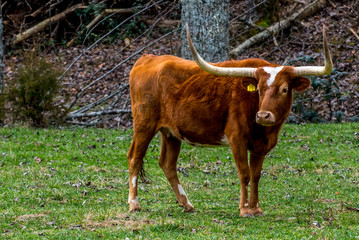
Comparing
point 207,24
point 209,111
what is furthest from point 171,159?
point 207,24

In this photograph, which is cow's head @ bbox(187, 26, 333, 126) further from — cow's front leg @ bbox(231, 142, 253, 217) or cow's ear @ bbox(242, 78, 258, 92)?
cow's front leg @ bbox(231, 142, 253, 217)

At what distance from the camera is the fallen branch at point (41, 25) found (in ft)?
82.2

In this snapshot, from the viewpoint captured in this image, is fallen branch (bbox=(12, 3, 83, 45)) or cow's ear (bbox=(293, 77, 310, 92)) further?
fallen branch (bbox=(12, 3, 83, 45))

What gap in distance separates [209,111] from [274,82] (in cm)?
99

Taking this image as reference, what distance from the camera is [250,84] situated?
6.81m

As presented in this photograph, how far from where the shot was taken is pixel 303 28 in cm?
2291

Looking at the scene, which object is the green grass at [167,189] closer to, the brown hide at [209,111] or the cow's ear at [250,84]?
the brown hide at [209,111]

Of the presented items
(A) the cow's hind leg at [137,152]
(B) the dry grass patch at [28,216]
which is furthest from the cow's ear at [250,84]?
(B) the dry grass patch at [28,216]

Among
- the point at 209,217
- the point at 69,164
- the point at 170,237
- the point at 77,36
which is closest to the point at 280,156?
the point at 69,164

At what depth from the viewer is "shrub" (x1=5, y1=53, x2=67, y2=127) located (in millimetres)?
15203

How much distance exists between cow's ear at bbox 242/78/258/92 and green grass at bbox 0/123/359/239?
5.32ft

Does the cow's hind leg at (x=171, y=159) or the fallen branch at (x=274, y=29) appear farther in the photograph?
the fallen branch at (x=274, y=29)

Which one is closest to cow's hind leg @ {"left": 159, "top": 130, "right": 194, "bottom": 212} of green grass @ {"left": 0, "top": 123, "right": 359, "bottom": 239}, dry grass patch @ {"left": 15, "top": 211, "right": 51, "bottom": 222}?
green grass @ {"left": 0, "top": 123, "right": 359, "bottom": 239}

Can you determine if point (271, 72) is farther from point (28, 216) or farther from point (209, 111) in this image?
point (28, 216)
